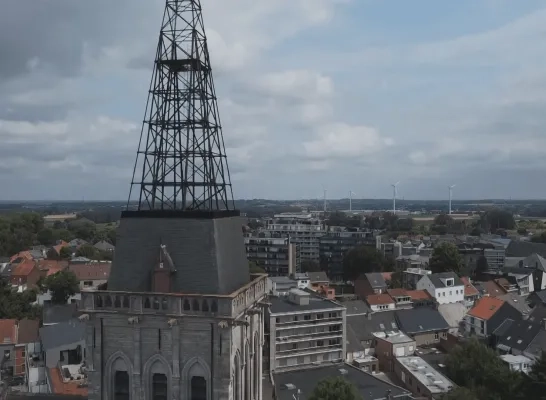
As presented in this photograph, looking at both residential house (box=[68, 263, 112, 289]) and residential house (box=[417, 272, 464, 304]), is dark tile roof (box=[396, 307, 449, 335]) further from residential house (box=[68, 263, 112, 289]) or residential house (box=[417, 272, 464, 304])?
residential house (box=[68, 263, 112, 289])

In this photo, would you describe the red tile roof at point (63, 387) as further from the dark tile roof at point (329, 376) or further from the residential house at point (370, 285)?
the residential house at point (370, 285)

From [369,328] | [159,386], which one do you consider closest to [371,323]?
[369,328]

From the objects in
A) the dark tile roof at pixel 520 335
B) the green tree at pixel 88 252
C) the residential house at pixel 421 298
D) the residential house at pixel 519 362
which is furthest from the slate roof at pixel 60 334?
the green tree at pixel 88 252

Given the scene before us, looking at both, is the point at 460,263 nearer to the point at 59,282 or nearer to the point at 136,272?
the point at 59,282

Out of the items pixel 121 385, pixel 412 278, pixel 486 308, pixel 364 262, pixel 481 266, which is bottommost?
pixel 481 266

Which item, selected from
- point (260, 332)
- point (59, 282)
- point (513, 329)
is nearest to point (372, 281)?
point (513, 329)

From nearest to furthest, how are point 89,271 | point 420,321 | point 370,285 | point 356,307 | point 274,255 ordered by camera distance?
point 420,321, point 356,307, point 89,271, point 370,285, point 274,255

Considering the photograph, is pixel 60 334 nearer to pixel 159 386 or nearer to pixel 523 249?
pixel 159 386
